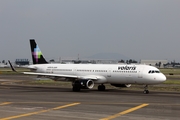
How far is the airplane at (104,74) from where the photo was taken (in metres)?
36.2

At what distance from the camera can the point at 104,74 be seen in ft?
129

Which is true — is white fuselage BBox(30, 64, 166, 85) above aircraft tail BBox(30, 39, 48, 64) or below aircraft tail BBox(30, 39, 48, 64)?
below

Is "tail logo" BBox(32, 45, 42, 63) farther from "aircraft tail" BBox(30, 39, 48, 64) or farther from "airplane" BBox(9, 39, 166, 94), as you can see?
"airplane" BBox(9, 39, 166, 94)

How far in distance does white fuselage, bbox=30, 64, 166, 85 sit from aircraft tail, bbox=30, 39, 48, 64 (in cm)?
361

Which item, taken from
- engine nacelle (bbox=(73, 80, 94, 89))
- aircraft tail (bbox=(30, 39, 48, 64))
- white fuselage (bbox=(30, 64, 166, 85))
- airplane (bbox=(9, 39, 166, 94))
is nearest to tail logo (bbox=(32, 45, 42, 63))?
aircraft tail (bbox=(30, 39, 48, 64))

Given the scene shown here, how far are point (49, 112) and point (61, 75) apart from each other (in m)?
21.2

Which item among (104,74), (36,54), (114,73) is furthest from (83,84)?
(36,54)

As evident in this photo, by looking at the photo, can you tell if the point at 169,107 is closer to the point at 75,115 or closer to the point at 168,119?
the point at 168,119

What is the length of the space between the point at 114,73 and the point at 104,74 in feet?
4.82

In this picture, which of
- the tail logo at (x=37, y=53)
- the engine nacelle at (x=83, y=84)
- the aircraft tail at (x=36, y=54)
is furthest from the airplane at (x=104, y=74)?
the tail logo at (x=37, y=53)

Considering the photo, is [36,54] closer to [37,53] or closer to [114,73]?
[37,53]

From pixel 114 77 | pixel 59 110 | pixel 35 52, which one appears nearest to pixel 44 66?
pixel 35 52

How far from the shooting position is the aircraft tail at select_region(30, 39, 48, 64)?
48828mm

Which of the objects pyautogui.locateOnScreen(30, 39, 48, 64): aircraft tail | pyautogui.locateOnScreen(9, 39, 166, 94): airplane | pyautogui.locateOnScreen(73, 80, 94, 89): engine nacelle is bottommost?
pyautogui.locateOnScreen(73, 80, 94, 89): engine nacelle
